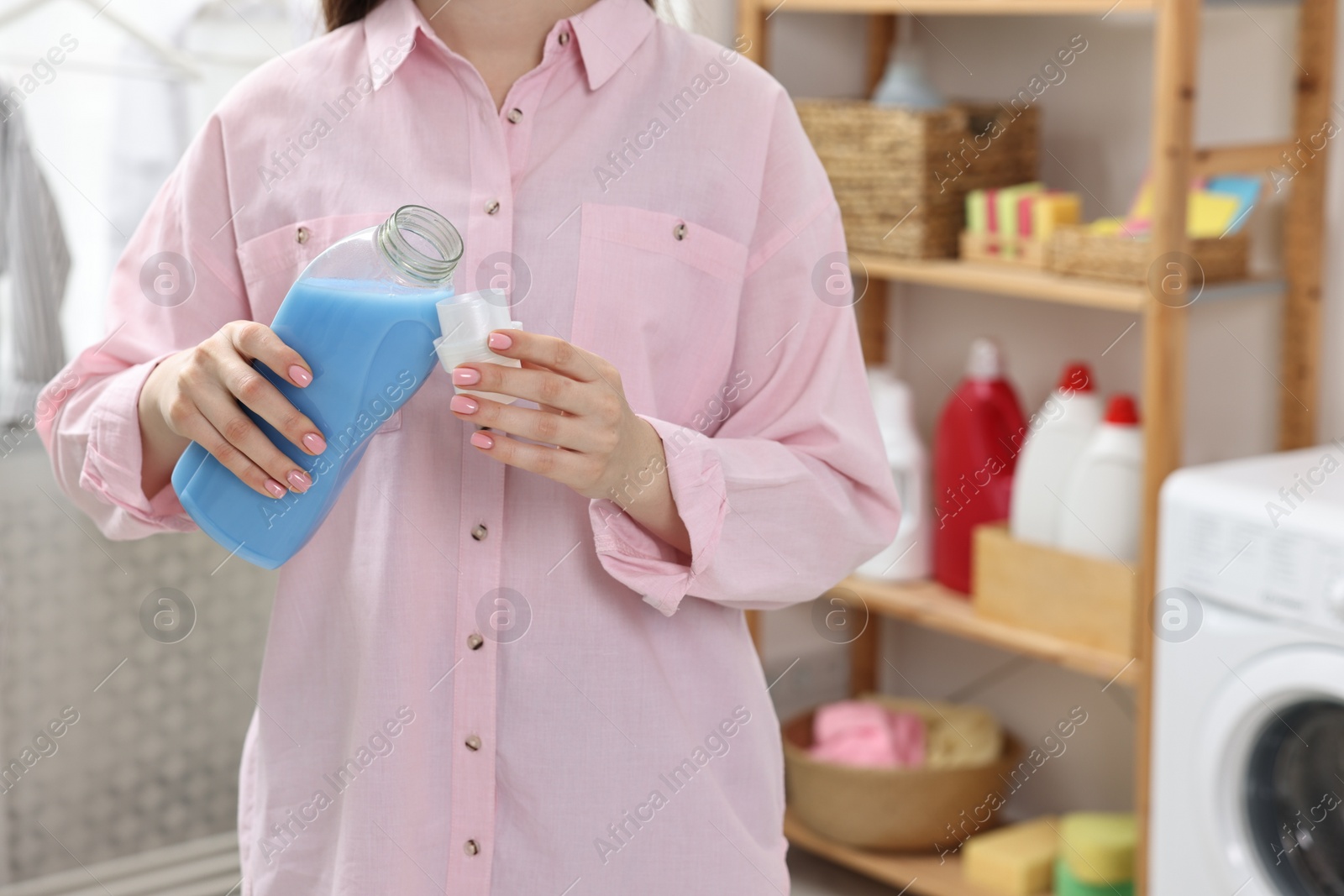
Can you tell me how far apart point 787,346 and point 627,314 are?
0.10m

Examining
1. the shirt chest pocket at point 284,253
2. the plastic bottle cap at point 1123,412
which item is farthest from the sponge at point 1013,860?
the shirt chest pocket at point 284,253

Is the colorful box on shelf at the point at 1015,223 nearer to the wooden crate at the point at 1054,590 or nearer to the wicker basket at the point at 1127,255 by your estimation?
the wicker basket at the point at 1127,255

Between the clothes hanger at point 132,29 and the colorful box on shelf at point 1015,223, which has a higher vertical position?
A: the clothes hanger at point 132,29

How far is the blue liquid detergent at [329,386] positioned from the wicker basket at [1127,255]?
114 cm

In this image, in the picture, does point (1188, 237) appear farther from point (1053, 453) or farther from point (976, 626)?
point (976, 626)

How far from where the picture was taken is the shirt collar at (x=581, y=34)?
87cm

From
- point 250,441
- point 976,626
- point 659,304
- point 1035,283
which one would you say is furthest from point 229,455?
point 976,626

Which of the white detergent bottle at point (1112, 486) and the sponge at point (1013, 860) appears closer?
the white detergent bottle at point (1112, 486)

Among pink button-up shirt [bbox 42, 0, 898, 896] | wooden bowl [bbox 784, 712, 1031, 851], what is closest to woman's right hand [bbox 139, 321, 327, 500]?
pink button-up shirt [bbox 42, 0, 898, 896]

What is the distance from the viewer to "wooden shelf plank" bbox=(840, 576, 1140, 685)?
1.74 metres

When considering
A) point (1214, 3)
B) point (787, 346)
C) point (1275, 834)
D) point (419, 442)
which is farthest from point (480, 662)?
point (1214, 3)

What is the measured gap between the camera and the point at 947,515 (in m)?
2.04

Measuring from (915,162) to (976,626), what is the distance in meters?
0.63

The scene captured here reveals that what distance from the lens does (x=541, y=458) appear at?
71 centimetres
